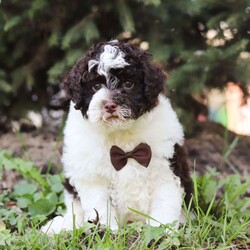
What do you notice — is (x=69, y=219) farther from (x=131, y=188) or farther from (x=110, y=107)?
(x=110, y=107)

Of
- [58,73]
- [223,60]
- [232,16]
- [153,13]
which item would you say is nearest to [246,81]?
[223,60]

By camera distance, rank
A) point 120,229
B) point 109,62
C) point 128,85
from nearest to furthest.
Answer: point 120,229 < point 109,62 < point 128,85

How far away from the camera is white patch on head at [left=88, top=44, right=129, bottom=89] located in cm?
379

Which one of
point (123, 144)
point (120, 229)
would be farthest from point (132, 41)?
point (120, 229)

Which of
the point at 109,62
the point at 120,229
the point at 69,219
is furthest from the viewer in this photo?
the point at 69,219

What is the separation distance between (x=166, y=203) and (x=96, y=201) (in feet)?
1.70

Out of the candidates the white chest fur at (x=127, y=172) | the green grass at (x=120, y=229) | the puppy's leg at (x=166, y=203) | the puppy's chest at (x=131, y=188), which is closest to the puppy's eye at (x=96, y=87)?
the white chest fur at (x=127, y=172)

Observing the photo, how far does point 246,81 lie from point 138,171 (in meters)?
2.32

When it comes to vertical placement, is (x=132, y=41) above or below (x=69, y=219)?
above

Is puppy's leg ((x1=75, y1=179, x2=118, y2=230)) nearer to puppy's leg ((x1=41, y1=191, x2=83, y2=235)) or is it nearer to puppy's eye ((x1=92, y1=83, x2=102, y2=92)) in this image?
puppy's leg ((x1=41, y1=191, x2=83, y2=235))

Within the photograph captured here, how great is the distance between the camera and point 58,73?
239 inches

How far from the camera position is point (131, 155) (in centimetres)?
402

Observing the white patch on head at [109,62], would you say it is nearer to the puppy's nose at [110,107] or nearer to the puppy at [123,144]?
the puppy at [123,144]

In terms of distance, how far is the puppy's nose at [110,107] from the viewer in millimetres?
3719
